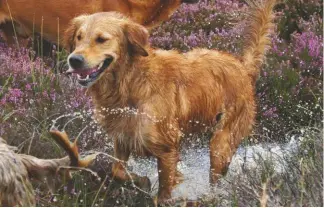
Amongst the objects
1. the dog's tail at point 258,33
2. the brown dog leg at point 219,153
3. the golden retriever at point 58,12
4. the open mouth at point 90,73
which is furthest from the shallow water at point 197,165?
the golden retriever at point 58,12

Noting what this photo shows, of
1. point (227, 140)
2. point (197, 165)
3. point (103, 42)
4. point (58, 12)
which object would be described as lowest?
point (197, 165)

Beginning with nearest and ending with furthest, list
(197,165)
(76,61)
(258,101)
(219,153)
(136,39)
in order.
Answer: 1. (76,61)
2. (136,39)
3. (219,153)
4. (197,165)
5. (258,101)

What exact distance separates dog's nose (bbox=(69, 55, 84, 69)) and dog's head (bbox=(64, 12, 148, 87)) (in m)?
0.01

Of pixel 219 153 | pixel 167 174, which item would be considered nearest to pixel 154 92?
pixel 167 174

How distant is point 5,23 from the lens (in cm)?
835

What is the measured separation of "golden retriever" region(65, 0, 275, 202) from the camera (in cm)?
548

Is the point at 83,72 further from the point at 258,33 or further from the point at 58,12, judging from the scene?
the point at 58,12

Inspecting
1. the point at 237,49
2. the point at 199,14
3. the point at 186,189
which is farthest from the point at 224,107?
the point at 199,14

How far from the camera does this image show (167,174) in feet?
19.0

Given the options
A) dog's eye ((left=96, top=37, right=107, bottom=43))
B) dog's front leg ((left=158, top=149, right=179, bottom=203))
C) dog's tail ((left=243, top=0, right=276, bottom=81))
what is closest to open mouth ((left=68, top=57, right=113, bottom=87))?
dog's eye ((left=96, top=37, right=107, bottom=43))

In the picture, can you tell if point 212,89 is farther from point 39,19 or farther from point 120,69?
point 39,19

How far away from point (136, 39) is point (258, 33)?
1.34 m

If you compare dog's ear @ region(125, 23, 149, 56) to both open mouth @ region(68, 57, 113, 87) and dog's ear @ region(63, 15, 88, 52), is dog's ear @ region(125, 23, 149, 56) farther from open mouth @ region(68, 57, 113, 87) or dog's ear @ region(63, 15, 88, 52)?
dog's ear @ region(63, 15, 88, 52)

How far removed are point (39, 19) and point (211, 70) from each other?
2.83 m
